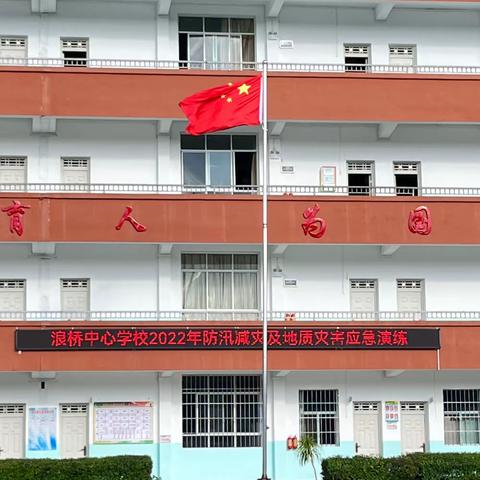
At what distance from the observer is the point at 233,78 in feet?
111

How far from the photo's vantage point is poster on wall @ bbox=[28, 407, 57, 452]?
1305 inches

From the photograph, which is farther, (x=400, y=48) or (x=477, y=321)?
(x=400, y=48)

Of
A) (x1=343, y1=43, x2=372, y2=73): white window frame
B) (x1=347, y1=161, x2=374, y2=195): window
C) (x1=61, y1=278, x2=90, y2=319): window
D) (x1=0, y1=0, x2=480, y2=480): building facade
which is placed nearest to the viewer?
(x1=0, y1=0, x2=480, y2=480): building facade

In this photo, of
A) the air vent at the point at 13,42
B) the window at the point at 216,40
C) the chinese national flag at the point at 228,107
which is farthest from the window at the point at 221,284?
the air vent at the point at 13,42

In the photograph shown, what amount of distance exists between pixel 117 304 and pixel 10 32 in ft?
26.8

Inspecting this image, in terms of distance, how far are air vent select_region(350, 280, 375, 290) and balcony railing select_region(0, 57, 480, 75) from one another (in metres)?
5.87

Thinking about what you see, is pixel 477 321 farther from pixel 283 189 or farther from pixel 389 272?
pixel 283 189

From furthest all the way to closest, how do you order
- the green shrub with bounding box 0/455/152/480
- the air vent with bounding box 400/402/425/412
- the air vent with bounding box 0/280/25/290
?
the air vent with bounding box 400/402/425/412
the air vent with bounding box 0/280/25/290
the green shrub with bounding box 0/455/152/480

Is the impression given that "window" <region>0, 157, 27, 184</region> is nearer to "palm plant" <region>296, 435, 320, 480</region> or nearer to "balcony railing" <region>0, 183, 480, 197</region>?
"balcony railing" <region>0, 183, 480, 197</region>

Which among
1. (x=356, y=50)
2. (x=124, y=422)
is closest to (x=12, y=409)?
(x=124, y=422)

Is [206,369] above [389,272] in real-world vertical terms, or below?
below

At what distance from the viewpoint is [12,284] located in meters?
33.8

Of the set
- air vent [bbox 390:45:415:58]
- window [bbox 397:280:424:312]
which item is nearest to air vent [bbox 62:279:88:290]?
window [bbox 397:280:424:312]

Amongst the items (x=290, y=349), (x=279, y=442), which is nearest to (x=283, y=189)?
(x=290, y=349)
